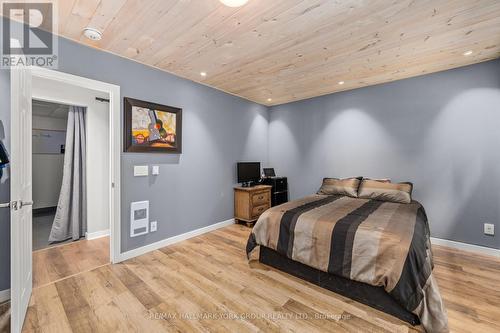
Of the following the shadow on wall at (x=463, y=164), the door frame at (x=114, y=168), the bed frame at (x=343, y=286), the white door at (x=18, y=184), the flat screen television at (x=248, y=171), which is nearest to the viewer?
the white door at (x=18, y=184)

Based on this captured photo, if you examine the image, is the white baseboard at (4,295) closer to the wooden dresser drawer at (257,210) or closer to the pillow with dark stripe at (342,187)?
the wooden dresser drawer at (257,210)

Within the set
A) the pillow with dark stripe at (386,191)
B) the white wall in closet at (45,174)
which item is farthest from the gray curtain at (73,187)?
the pillow with dark stripe at (386,191)

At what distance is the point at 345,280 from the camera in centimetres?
200

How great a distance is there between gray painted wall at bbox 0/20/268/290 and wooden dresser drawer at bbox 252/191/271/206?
0.48 meters

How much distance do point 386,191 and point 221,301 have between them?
268 centimetres

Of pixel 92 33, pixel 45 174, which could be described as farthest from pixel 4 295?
pixel 45 174

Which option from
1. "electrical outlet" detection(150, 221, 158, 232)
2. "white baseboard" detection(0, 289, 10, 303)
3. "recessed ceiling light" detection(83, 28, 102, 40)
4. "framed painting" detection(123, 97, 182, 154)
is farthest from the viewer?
"electrical outlet" detection(150, 221, 158, 232)

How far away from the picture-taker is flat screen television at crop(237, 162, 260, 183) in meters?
4.19

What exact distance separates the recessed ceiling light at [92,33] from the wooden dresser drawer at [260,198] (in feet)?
10.0

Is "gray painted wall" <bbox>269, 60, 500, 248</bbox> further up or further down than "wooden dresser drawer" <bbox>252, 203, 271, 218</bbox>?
further up

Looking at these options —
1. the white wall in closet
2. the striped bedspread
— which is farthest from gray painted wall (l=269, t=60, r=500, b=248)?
the white wall in closet

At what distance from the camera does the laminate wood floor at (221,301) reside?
1.65 m

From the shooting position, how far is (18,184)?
1558 millimetres

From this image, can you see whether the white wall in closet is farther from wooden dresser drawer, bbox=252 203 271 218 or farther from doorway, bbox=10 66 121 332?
wooden dresser drawer, bbox=252 203 271 218
